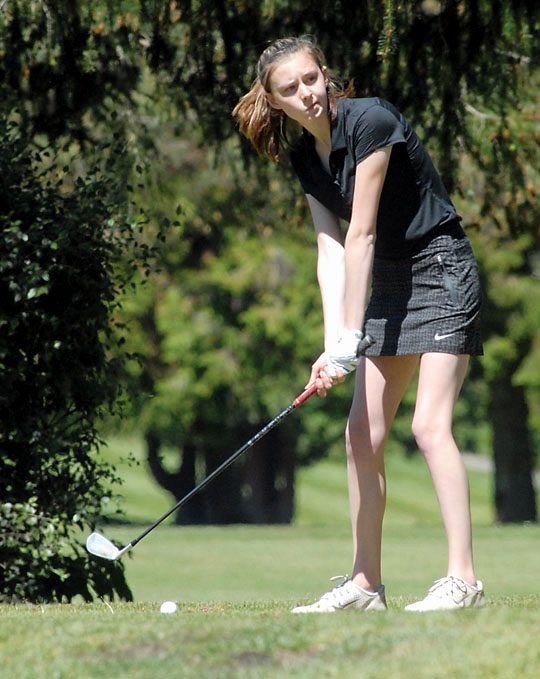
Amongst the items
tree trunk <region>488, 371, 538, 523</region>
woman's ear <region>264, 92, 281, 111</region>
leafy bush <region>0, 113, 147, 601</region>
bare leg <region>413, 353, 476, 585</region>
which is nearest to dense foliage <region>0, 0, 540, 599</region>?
leafy bush <region>0, 113, 147, 601</region>

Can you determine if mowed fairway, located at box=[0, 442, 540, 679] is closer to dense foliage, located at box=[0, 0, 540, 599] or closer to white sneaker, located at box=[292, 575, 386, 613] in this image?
white sneaker, located at box=[292, 575, 386, 613]

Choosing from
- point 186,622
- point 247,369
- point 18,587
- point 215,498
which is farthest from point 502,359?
point 186,622

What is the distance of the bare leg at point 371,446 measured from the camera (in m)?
4.75

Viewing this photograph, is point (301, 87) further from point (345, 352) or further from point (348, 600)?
point (348, 600)

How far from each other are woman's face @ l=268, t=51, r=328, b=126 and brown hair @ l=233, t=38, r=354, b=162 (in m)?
0.04

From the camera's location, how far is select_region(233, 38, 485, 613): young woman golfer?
4465 millimetres

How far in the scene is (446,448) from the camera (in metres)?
4.54

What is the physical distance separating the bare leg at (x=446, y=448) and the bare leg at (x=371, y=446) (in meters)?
0.20

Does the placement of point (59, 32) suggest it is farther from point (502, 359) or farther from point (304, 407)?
point (304, 407)

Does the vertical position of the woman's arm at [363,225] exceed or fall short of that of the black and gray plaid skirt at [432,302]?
it exceeds it

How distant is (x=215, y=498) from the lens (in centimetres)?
2880

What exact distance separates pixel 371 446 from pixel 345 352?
1.51 ft

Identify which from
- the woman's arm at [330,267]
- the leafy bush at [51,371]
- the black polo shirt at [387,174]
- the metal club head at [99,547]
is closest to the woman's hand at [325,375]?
the woman's arm at [330,267]

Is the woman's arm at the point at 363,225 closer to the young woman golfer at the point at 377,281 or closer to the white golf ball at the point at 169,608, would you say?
the young woman golfer at the point at 377,281
